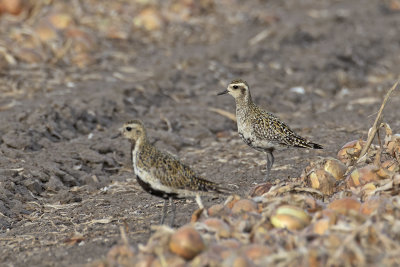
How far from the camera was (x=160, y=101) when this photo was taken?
45.3ft

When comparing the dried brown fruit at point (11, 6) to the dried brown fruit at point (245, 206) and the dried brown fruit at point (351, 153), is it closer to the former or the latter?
the dried brown fruit at point (351, 153)

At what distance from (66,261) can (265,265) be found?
2.24 m

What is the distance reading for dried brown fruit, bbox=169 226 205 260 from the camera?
5262 millimetres

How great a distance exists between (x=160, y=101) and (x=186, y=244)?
8715mm

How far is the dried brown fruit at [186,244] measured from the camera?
5.26m

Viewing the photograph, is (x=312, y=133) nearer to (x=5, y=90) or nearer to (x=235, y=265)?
(x=5, y=90)

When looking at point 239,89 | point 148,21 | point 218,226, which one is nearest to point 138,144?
point 218,226

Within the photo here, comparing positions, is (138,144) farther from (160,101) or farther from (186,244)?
(160,101)

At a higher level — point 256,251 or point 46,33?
point 46,33

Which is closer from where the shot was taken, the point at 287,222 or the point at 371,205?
the point at 287,222

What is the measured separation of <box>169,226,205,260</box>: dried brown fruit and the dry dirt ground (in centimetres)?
126

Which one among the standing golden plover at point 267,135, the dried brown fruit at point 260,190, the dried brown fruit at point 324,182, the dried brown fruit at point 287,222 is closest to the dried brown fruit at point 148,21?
the standing golden plover at point 267,135

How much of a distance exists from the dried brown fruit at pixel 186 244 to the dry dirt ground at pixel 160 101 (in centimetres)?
126

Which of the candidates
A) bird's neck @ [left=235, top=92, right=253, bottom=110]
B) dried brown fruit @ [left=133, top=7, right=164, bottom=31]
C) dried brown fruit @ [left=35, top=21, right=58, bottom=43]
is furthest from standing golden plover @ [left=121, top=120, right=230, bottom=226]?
dried brown fruit @ [left=133, top=7, right=164, bottom=31]
